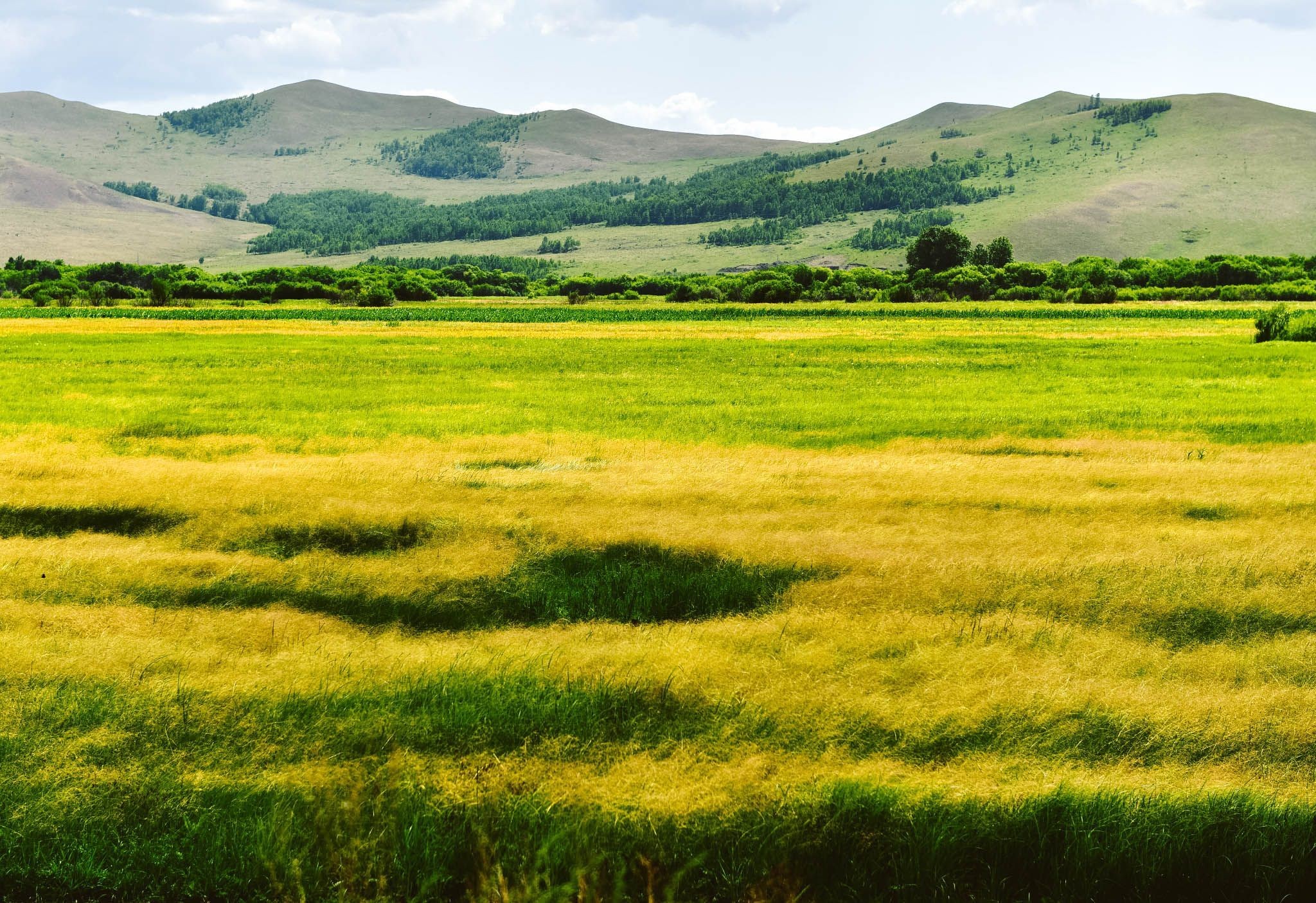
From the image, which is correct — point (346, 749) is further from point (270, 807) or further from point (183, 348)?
point (183, 348)

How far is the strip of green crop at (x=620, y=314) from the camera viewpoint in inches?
3804

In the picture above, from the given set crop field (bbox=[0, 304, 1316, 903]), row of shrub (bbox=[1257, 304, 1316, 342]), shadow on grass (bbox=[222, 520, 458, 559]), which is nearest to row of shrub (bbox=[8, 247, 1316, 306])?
row of shrub (bbox=[1257, 304, 1316, 342])

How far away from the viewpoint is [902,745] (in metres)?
9.02

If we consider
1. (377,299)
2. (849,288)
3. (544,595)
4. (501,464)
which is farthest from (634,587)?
(849,288)

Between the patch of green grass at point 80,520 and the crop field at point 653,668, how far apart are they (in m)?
0.07

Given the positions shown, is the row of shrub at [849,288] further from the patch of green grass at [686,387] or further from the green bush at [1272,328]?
the patch of green grass at [686,387]

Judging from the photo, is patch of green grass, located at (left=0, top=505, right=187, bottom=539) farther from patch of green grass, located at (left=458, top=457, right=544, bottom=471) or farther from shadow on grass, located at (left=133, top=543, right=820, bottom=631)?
patch of green grass, located at (left=458, top=457, right=544, bottom=471)

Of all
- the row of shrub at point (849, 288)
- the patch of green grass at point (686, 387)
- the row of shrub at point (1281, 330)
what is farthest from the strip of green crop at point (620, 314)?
the patch of green grass at point (686, 387)

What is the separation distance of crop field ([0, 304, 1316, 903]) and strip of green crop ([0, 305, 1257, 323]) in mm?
75048

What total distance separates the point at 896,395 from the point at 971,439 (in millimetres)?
10658

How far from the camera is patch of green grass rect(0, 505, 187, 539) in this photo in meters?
16.1

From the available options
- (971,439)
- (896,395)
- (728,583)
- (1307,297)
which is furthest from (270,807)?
(1307,297)

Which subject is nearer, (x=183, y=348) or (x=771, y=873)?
(x=771, y=873)

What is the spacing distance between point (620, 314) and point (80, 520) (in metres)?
94.2
